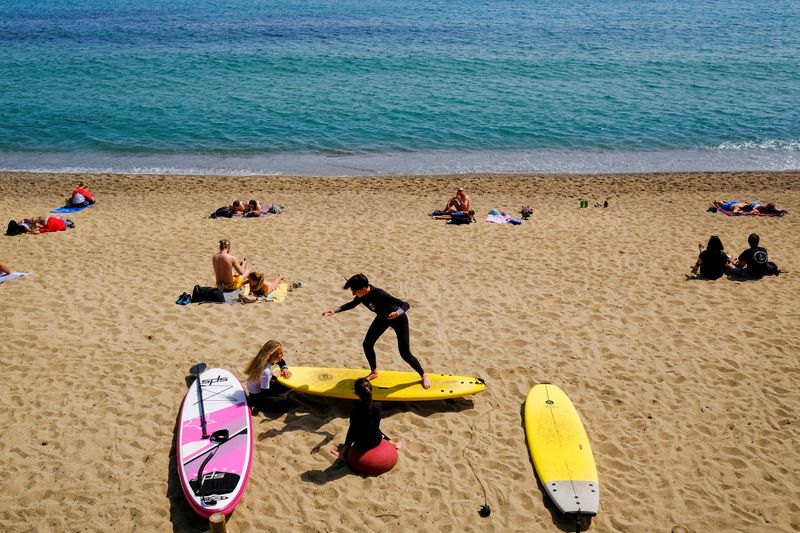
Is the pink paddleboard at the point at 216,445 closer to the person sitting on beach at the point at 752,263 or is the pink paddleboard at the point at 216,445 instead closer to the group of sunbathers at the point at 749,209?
the person sitting on beach at the point at 752,263

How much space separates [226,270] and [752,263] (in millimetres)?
10263

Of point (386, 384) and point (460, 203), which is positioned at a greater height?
point (460, 203)

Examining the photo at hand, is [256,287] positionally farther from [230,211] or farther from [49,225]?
[49,225]

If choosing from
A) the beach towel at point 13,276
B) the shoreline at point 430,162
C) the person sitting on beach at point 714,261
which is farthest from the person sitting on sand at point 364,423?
the shoreline at point 430,162

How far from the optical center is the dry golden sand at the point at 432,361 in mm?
6609

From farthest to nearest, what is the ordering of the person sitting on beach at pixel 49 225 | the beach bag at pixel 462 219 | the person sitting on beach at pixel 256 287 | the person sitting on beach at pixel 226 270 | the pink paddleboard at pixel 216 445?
the beach bag at pixel 462 219 < the person sitting on beach at pixel 49 225 < the person sitting on beach at pixel 226 270 < the person sitting on beach at pixel 256 287 < the pink paddleboard at pixel 216 445

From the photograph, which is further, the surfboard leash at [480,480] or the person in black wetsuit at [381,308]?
the person in black wetsuit at [381,308]

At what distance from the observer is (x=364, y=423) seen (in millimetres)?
6746

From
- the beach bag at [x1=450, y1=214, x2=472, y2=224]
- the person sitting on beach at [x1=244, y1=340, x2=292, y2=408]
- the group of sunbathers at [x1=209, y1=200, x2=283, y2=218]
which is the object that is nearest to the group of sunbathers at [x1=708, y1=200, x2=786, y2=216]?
the beach bag at [x1=450, y1=214, x2=472, y2=224]

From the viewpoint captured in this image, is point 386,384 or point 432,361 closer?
point 386,384

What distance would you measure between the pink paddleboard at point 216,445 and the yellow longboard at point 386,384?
0.80 meters

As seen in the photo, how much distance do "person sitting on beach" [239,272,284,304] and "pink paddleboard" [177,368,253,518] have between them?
2.57m

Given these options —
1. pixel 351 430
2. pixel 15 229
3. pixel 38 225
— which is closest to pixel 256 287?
pixel 351 430

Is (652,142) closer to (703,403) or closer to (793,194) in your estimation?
(793,194)
